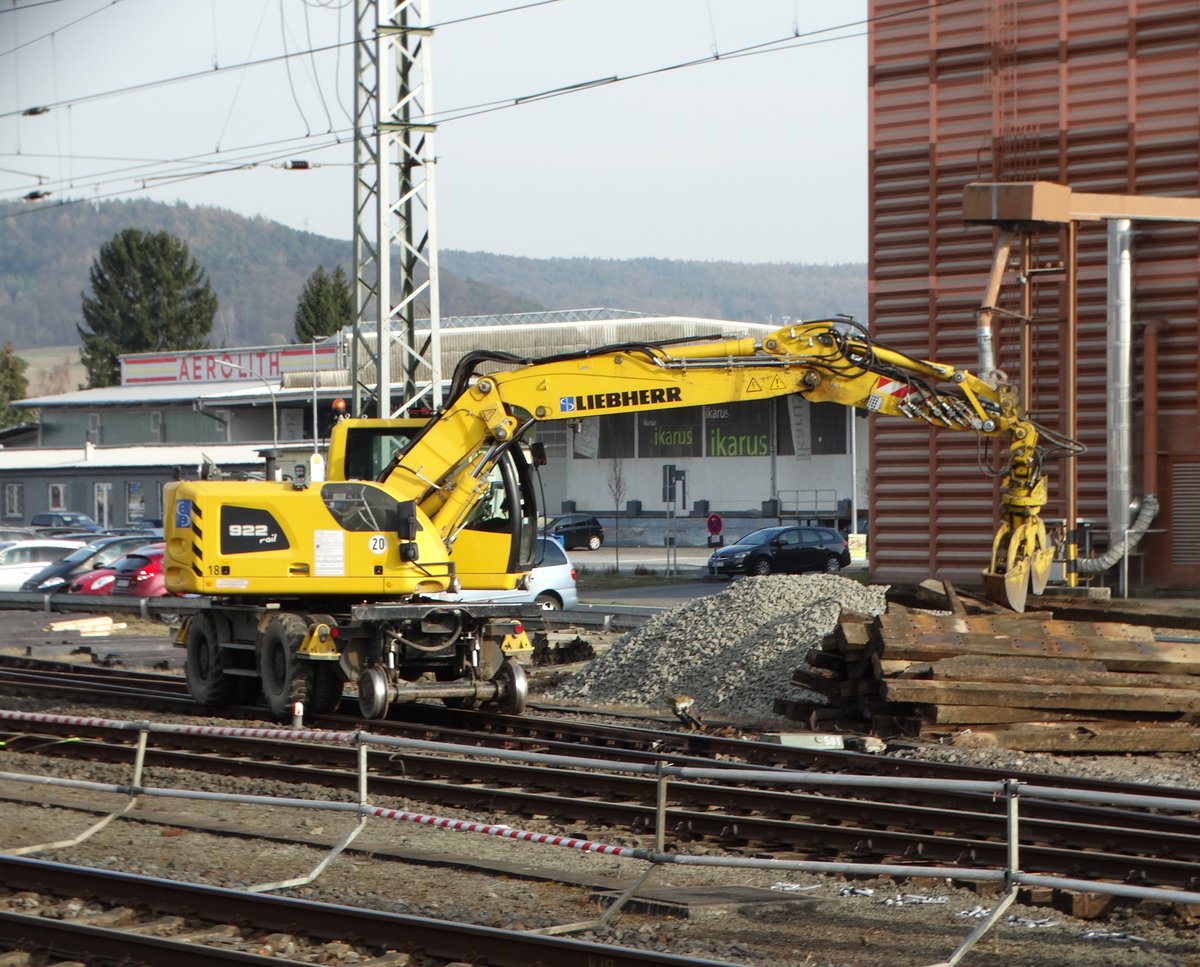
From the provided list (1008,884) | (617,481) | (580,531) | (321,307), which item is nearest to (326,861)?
(1008,884)

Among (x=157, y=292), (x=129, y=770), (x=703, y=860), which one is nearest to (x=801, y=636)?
(x=129, y=770)

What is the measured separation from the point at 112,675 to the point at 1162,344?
18893mm

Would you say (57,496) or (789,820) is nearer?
(789,820)

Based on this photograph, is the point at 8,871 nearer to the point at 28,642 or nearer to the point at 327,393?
the point at 28,642

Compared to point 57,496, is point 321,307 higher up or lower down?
higher up

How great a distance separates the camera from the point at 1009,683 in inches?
606

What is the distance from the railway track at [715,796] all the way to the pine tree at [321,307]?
10043 centimetres

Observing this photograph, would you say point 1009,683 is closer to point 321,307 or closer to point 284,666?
point 284,666

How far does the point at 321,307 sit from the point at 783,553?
75.1 m

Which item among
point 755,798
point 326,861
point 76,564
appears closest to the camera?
point 326,861

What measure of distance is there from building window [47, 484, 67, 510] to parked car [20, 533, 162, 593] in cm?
3913

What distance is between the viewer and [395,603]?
53.4 feet

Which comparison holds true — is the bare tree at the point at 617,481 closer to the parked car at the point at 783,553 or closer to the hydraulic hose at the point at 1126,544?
the parked car at the point at 783,553

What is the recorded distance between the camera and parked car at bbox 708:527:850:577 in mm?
46094
